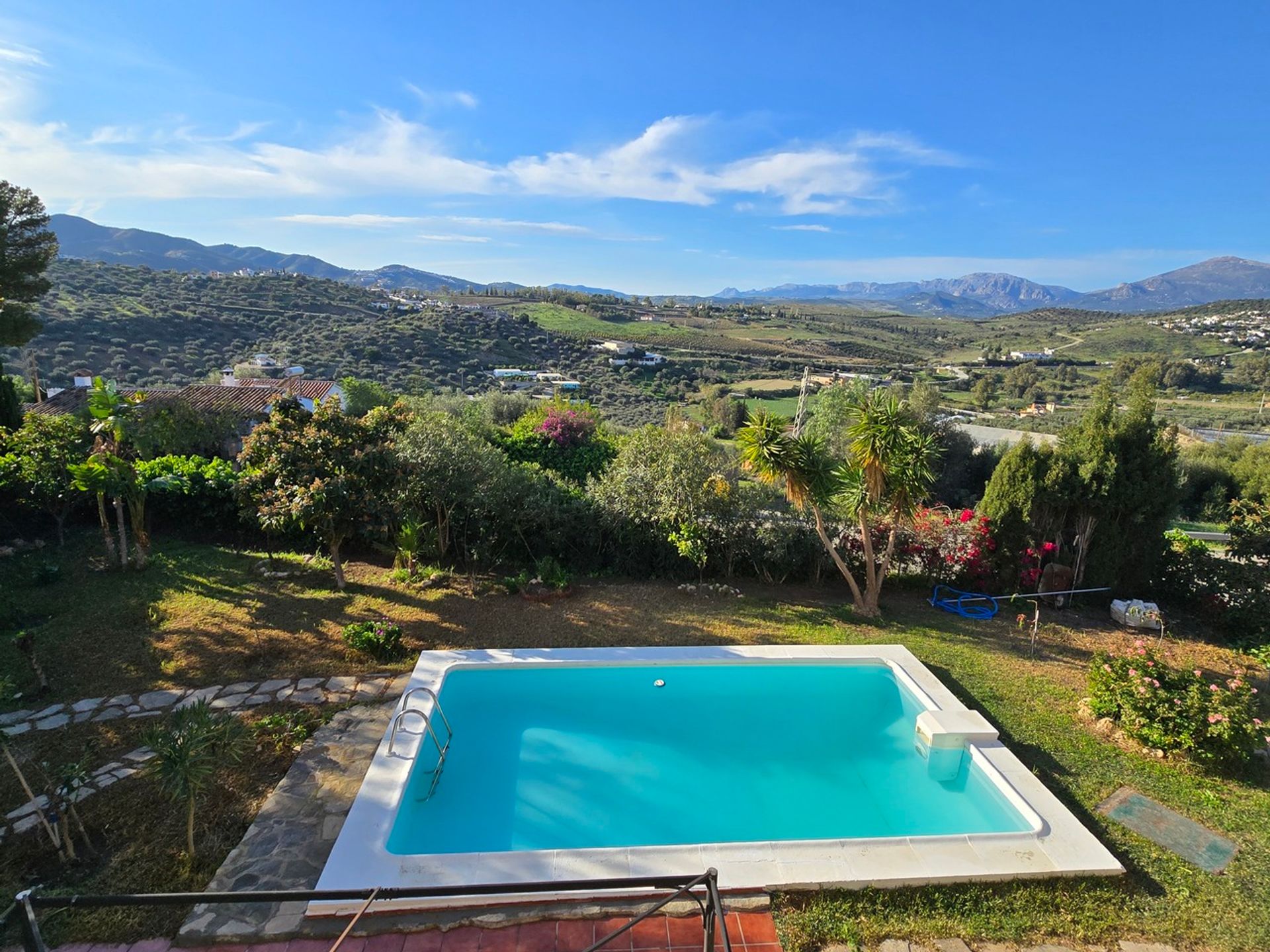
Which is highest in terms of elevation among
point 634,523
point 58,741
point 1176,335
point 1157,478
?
point 1176,335

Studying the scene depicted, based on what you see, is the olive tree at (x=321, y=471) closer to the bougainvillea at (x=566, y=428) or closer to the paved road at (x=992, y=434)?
the bougainvillea at (x=566, y=428)

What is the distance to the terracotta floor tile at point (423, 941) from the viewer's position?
4.45 metres

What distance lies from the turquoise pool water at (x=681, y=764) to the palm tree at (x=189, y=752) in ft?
5.29

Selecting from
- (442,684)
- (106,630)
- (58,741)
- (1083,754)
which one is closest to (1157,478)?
(1083,754)

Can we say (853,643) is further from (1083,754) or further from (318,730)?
(318,730)

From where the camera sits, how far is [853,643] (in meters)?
9.44

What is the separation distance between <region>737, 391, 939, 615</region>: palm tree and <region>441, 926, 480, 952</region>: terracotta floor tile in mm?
7244

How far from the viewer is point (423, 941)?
452 cm

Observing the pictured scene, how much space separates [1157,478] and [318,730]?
13270mm

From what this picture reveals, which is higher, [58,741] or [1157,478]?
[1157,478]

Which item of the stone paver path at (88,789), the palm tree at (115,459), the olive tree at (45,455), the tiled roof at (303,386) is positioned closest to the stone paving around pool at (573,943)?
the stone paver path at (88,789)

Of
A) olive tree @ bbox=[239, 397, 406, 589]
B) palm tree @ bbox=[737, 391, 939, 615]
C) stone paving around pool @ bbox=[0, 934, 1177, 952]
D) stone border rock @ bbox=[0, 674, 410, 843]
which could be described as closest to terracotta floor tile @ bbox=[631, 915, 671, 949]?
stone paving around pool @ bbox=[0, 934, 1177, 952]

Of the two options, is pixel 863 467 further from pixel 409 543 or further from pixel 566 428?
pixel 566 428

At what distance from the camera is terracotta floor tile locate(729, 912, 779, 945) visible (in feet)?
15.0
